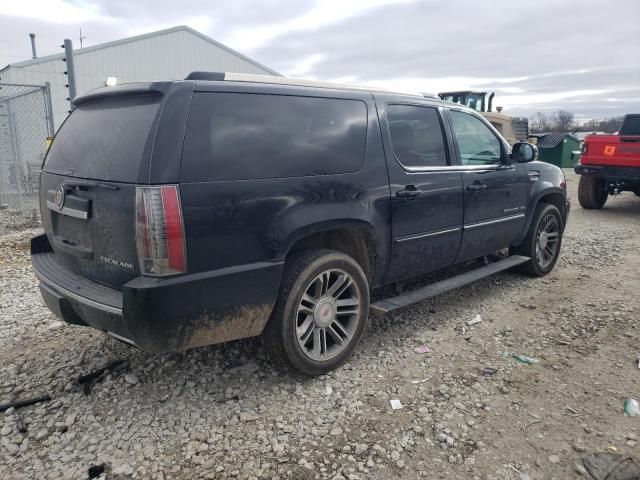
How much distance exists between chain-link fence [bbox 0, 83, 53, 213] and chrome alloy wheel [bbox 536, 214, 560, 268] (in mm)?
8725

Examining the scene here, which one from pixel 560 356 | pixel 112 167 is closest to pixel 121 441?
pixel 112 167

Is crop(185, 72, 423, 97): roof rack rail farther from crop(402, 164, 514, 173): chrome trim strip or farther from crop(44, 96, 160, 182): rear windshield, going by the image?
crop(402, 164, 514, 173): chrome trim strip

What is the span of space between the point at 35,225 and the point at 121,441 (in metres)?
6.86

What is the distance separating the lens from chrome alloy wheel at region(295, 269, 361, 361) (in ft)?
10.4

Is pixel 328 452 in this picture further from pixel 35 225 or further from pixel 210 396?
pixel 35 225

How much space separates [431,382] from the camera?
128 inches

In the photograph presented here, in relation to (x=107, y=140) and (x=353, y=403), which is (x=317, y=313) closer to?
(x=353, y=403)

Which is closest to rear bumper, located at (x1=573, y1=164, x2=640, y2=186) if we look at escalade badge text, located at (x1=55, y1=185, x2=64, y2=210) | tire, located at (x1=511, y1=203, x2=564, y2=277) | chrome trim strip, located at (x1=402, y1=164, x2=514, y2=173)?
tire, located at (x1=511, y1=203, x2=564, y2=277)

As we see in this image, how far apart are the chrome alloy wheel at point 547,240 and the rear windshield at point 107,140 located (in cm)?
430

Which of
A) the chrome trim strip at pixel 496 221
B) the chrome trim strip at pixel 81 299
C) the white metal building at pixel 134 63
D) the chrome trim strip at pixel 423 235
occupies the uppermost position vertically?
the white metal building at pixel 134 63

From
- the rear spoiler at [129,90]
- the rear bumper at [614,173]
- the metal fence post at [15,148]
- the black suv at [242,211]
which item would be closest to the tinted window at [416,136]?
the black suv at [242,211]

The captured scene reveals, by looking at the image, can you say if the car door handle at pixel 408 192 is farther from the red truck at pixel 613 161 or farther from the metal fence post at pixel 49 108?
the red truck at pixel 613 161

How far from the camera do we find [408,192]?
11.9 ft

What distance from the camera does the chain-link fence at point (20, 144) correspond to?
364 inches
